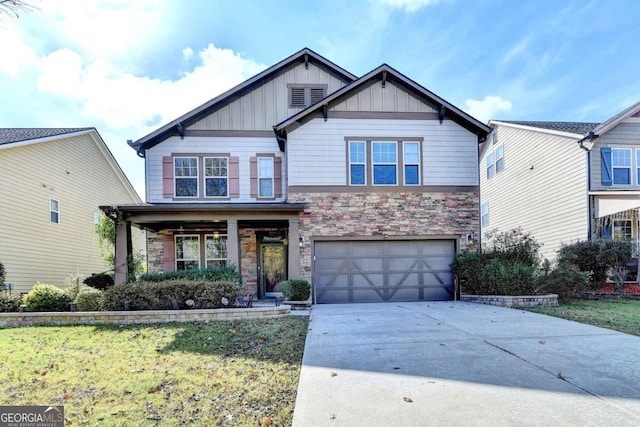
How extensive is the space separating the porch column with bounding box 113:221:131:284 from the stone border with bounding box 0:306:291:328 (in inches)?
99.4

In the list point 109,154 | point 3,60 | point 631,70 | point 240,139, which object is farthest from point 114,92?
point 631,70

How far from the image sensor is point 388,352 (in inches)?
203

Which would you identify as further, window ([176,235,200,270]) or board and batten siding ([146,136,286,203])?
window ([176,235,200,270])

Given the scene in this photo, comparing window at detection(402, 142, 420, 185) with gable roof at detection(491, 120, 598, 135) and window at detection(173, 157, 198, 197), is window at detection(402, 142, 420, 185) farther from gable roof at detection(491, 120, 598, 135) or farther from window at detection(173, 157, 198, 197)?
window at detection(173, 157, 198, 197)

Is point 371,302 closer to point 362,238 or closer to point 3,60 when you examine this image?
point 362,238

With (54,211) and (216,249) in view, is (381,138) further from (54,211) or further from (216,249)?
(54,211)

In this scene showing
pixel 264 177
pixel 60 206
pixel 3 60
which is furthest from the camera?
pixel 60 206

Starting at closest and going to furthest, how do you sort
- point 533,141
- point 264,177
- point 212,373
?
point 212,373 → point 264,177 → point 533,141

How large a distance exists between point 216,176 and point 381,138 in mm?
5948

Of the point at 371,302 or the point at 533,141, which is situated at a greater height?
the point at 533,141

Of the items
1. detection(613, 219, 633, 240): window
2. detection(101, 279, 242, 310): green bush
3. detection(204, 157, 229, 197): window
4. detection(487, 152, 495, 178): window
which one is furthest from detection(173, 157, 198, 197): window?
detection(613, 219, 633, 240): window

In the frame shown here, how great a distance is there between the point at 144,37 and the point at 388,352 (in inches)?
344

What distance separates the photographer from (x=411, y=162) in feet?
41.2

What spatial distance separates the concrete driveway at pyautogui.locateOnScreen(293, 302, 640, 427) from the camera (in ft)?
10.4
